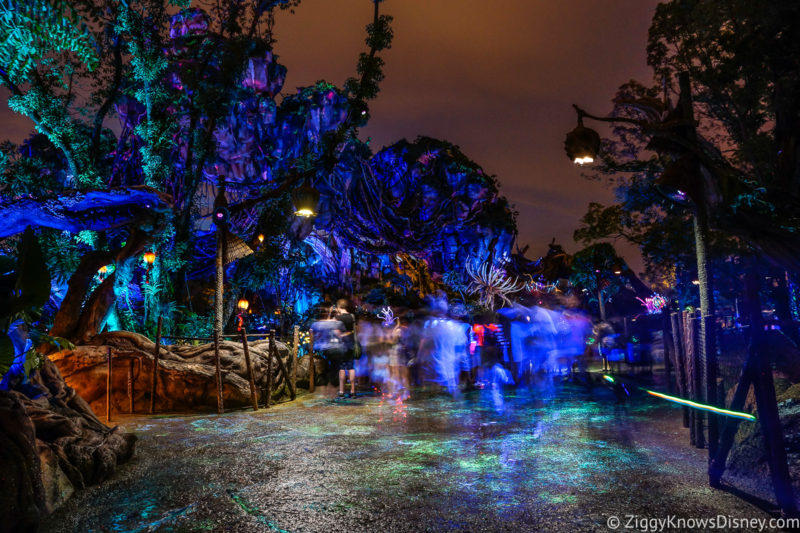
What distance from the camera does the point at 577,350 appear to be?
17.5 meters

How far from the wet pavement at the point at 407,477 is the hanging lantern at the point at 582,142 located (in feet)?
14.7

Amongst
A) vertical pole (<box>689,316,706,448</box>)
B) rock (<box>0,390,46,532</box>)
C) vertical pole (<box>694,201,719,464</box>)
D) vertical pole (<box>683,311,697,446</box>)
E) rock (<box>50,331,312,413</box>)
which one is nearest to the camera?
rock (<box>0,390,46,532</box>)

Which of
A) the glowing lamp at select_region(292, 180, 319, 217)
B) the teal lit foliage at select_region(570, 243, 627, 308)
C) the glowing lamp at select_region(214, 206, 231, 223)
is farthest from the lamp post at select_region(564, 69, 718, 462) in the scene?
the teal lit foliage at select_region(570, 243, 627, 308)

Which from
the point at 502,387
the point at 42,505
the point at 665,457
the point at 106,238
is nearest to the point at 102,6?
the point at 106,238

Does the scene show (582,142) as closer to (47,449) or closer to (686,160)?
(686,160)

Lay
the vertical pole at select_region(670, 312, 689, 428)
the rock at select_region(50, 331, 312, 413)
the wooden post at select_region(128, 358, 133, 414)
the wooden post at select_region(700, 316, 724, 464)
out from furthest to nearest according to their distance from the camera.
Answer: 1. the rock at select_region(50, 331, 312, 413)
2. the wooden post at select_region(128, 358, 133, 414)
3. the vertical pole at select_region(670, 312, 689, 428)
4. the wooden post at select_region(700, 316, 724, 464)

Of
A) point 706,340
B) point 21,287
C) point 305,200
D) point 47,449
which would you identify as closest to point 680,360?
point 706,340

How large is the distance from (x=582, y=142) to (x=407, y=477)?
556 cm

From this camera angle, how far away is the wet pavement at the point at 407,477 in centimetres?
431

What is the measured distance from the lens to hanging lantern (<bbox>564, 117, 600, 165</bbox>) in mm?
7148

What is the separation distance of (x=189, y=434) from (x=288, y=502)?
458cm

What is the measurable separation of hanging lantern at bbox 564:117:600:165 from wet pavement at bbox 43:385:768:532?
4479mm

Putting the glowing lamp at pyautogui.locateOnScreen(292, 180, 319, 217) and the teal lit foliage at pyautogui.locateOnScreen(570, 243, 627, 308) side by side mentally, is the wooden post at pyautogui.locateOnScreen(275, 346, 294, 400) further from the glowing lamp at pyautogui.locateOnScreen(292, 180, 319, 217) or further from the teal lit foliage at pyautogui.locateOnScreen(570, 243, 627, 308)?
the teal lit foliage at pyautogui.locateOnScreen(570, 243, 627, 308)

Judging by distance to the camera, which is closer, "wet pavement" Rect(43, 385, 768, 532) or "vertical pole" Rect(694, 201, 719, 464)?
"wet pavement" Rect(43, 385, 768, 532)
